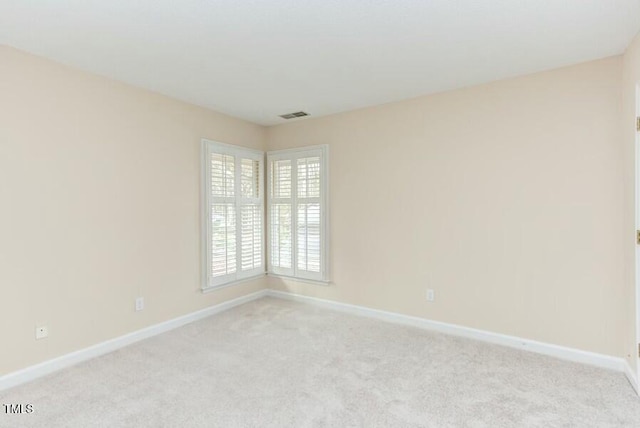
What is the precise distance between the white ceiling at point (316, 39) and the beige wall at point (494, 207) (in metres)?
0.33

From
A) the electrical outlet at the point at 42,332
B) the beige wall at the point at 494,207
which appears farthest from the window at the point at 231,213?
the electrical outlet at the point at 42,332

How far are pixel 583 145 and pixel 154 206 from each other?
3.87m

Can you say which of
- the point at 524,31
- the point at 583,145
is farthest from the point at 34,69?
the point at 583,145

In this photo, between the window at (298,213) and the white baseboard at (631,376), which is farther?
the window at (298,213)

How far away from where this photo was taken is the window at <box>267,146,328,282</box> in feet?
13.9

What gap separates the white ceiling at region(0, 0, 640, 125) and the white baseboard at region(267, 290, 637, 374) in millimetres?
2338

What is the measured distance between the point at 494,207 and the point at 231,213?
2.90 m

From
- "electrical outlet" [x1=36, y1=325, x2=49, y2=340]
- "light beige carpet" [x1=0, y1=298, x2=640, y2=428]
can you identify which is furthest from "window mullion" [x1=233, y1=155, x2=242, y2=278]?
"electrical outlet" [x1=36, y1=325, x2=49, y2=340]

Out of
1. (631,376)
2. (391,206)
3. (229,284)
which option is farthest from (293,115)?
(631,376)

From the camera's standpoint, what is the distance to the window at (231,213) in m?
3.89

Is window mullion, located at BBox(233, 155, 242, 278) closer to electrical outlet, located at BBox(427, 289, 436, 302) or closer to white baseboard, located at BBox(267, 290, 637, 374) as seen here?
white baseboard, located at BBox(267, 290, 637, 374)

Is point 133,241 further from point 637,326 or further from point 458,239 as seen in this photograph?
point 637,326

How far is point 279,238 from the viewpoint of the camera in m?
4.61

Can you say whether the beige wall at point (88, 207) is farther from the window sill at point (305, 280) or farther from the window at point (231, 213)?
the window sill at point (305, 280)
